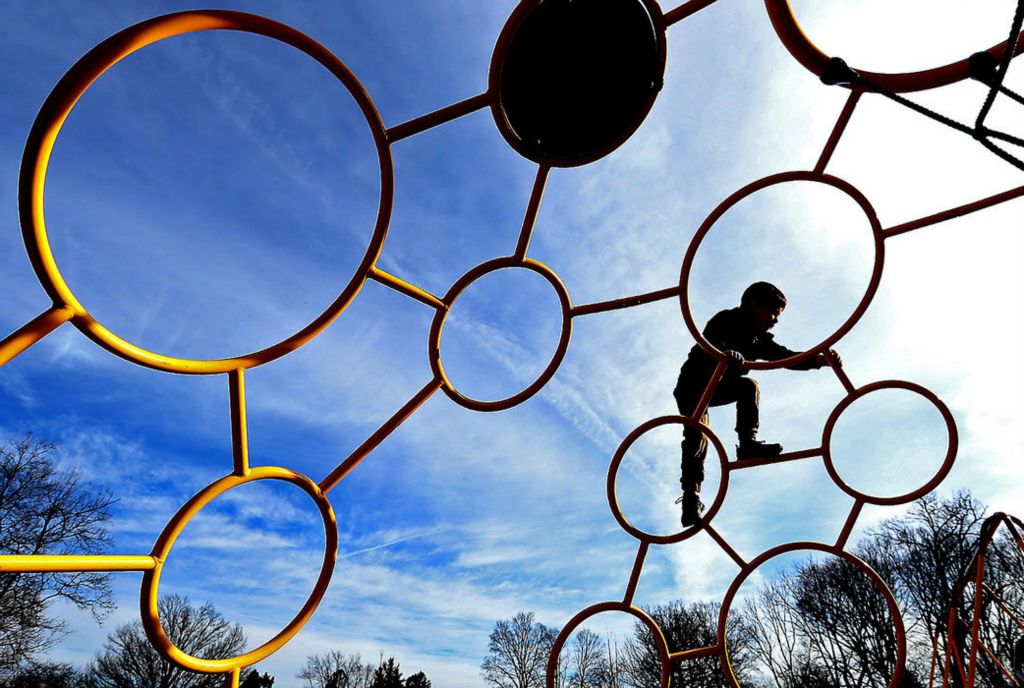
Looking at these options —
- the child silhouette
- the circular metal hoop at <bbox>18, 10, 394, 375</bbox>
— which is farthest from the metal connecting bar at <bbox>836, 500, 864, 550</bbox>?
the circular metal hoop at <bbox>18, 10, 394, 375</bbox>

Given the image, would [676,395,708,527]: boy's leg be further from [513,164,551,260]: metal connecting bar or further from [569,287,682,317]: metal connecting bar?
[513,164,551,260]: metal connecting bar

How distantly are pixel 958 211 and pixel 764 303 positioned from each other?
166cm

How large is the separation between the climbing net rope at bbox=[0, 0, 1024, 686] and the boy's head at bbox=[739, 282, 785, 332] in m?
1.01

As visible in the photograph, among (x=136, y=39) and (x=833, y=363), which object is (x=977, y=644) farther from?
(x=136, y=39)

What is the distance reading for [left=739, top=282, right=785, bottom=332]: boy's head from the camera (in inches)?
164

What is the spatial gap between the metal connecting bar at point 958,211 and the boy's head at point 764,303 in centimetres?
138

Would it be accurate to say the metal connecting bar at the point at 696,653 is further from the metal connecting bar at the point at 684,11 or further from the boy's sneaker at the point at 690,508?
the metal connecting bar at the point at 684,11

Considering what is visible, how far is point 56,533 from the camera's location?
15445mm

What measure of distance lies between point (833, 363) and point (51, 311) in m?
3.72

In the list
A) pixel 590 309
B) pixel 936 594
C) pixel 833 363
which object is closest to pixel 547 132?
pixel 590 309

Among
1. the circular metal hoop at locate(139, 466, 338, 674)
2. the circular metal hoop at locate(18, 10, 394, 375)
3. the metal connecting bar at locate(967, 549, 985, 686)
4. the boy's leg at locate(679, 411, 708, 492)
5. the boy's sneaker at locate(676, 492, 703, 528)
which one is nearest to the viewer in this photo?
the circular metal hoop at locate(18, 10, 394, 375)

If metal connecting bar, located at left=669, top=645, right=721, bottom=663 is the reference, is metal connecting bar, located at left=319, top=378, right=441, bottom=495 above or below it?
above

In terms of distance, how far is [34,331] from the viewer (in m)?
1.78

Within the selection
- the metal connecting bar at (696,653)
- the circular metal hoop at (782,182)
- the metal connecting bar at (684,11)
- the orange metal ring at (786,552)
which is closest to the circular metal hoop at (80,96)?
the metal connecting bar at (684,11)
